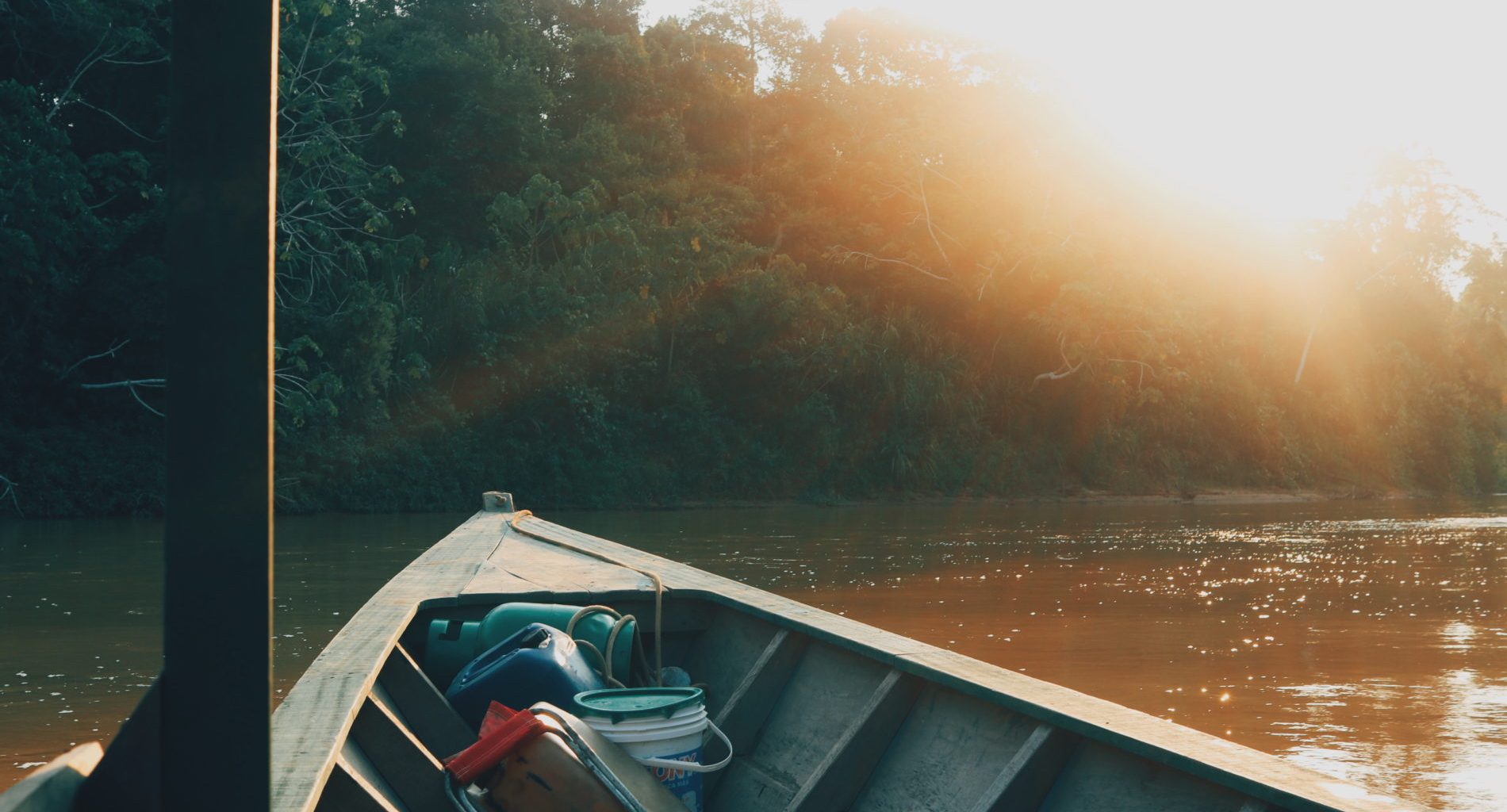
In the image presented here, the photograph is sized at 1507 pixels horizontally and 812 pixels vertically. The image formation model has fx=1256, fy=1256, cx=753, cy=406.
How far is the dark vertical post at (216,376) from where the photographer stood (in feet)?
3.57

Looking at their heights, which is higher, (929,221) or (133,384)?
(929,221)

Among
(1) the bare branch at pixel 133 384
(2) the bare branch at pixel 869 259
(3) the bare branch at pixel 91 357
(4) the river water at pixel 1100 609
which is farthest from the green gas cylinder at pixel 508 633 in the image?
(2) the bare branch at pixel 869 259

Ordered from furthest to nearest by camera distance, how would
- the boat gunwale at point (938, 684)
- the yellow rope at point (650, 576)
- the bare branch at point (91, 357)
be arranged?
the bare branch at point (91, 357) < the yellow rope at point (650, 576) < the boat gunwale at point (938, 684)

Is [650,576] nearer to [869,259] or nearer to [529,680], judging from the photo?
[529,680]

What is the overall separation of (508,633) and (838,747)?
1342mm

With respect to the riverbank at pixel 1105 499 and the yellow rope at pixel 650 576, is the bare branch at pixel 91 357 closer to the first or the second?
the riverbank at pixel 1105 499

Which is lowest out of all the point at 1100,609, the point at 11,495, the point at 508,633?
the point at 11,495

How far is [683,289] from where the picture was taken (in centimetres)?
2194

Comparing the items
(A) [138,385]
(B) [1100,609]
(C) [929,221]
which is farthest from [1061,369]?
(A) [138,385]

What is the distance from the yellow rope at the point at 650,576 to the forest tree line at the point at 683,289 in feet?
33.4

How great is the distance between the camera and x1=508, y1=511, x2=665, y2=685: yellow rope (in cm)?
370

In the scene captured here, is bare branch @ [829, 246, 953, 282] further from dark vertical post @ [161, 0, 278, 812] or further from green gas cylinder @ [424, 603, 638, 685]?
dark vertical post @ [161, 0, 278, 812]

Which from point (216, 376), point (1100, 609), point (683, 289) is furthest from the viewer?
point (683, 289)

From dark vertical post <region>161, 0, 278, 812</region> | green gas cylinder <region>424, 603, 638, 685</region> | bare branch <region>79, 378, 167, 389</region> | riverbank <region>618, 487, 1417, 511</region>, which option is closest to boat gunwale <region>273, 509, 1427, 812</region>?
green gas cylinder <region>424, 603, 638, 685</region>
